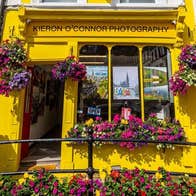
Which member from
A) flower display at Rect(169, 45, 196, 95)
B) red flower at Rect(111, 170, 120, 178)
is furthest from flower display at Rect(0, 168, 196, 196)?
flower display at Rect(169, 45, 196, 95)

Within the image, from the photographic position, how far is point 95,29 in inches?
241

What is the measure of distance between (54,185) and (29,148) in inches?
164

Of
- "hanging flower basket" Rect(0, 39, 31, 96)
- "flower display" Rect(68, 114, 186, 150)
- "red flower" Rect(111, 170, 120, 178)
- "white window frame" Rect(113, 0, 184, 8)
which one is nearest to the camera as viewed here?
"red flower" Rect(111, 170, 120, 178)

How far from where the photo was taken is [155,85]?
6086 mm

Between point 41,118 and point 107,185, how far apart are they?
5885mm

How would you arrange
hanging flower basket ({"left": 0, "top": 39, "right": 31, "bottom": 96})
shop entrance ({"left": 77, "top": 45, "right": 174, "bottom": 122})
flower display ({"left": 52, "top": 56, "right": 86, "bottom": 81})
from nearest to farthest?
hanging flower basket ({"left": 0, "top": 39, "right": 31, "bottom": 96}), flower display ({"left": 52, "top": 56, "right": 86, "bottom": 81}), shop entrance ({"left": 77, "top": 45, "right": 174, "bottom": 122})

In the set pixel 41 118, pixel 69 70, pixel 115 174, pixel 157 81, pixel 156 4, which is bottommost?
pixel 115 174

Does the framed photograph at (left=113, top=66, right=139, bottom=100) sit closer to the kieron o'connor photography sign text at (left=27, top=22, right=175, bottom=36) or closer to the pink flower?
the pink flower

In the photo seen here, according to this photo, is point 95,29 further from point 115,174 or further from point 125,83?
point 115,174

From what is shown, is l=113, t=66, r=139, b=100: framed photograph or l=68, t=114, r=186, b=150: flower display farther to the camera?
l=113, t=66, r=139, b=100: framed photograph

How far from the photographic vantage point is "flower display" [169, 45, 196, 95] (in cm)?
534

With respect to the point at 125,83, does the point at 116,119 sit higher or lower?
lower

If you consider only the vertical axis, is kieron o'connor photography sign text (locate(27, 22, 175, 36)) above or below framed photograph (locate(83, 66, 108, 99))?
above

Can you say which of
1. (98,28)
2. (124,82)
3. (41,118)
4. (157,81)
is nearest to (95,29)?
(98,28)
